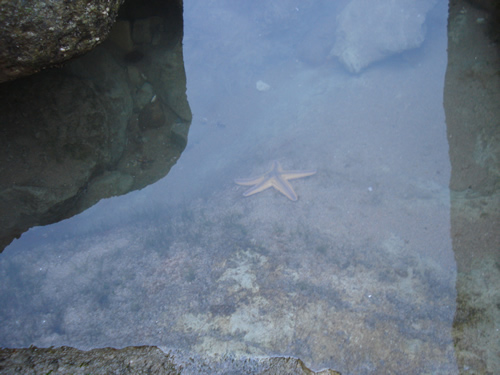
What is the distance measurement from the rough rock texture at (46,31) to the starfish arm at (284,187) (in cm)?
447

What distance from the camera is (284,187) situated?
226 inches

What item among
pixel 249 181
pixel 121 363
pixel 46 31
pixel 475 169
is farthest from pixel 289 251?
pixel 46 31

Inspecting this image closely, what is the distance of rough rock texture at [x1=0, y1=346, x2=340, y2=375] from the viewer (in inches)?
59.2

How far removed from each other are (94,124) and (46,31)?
4.36 ft

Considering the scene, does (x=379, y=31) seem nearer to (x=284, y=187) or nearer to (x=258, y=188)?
(x=284, y=187)

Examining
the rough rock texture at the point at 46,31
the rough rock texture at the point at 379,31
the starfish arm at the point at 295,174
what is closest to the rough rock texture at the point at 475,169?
the starfish arm at the point at 295,174

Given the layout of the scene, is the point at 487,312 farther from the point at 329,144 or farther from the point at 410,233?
the point at 329,144

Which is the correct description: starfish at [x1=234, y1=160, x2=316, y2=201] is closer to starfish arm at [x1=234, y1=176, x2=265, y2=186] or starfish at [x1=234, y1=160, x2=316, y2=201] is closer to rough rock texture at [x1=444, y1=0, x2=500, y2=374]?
starfish arm at [x1=234, y1=176, x2=265, y2=186]

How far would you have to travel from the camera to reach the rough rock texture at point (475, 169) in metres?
2.23

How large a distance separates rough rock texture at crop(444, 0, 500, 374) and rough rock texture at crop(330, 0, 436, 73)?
7.32 metres

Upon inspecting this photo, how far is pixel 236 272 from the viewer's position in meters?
3.58

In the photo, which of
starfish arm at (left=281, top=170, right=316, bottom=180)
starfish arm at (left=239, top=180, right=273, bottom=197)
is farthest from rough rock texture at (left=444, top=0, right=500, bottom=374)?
starfish arm at (left=239, top=180, right=273, bottom=197)

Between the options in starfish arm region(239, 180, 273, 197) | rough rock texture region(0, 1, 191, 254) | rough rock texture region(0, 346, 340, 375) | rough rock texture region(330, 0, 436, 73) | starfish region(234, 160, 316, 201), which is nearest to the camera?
rough rock texture region(0, 346, 340, 375)

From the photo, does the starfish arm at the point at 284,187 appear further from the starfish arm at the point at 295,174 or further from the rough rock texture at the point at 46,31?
the rough rock texture at the point at 46,31
